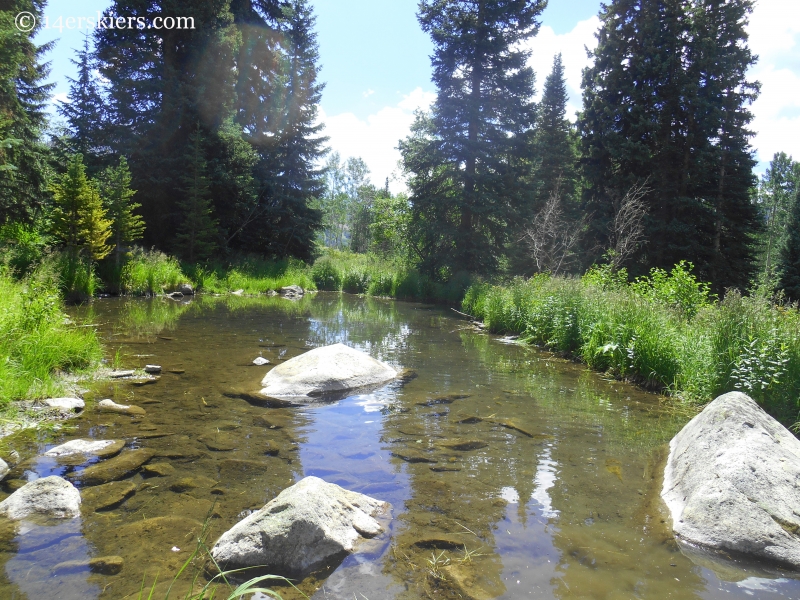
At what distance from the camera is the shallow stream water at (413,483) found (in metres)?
3.20

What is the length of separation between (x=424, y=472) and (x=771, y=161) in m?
76.1

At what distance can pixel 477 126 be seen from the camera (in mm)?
24891

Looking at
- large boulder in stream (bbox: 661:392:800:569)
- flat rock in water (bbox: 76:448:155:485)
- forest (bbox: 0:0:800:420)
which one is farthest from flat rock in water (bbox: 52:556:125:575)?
forest (bbox: 0:0:800:420)

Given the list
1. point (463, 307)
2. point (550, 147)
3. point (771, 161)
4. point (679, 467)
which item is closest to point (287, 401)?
point (679, 467)

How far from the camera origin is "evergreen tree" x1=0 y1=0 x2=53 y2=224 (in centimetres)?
1655

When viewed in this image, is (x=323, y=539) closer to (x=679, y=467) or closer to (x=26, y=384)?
(x=679, y=467)

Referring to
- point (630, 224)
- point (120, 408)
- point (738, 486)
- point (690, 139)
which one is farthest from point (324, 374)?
point (690, 139)

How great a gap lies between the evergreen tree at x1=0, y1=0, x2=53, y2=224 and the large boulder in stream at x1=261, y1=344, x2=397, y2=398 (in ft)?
41.8

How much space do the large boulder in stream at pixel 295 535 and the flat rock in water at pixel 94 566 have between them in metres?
0.57

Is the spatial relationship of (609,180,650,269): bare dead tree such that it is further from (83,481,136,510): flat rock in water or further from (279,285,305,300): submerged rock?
(83,481,136,510): flat rock in water

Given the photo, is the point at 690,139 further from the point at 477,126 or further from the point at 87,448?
the point at 87,448

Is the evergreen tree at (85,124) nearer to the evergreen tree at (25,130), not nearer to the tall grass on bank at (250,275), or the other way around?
the evergreen tree at (25,130)

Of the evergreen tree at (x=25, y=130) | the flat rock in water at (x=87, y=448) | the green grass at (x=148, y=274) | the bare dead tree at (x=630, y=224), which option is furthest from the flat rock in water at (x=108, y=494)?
the bare dead tree at (x=630, y=224)

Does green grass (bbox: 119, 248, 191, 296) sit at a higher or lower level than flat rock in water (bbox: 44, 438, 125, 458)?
higher
